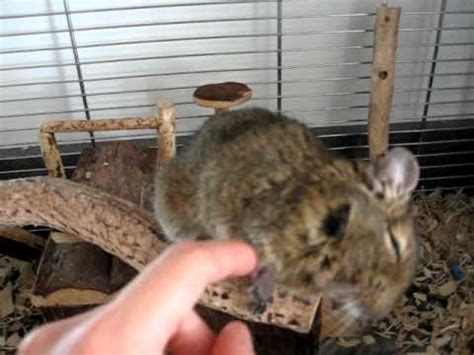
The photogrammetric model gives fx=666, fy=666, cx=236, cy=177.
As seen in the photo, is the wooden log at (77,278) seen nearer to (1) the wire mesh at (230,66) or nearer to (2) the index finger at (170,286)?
(1) the wire mesh at (230,66)

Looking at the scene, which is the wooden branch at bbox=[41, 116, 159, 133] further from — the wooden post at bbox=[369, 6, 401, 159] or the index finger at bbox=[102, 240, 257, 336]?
the index finger at bbox=[102, 240, 257, 336]

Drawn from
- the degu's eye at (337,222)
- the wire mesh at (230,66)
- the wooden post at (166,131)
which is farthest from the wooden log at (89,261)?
the degu's eye at (337,222)

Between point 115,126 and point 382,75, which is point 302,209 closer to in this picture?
point 115,126

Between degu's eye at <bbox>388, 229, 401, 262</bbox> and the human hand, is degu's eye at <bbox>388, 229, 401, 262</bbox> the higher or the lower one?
the lower one

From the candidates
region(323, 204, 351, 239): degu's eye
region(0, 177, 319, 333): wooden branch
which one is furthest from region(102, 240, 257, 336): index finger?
region(0, 177, 319, 333): wooden branch

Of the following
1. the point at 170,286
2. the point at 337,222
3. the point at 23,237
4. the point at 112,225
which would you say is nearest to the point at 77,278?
the point at 112,225

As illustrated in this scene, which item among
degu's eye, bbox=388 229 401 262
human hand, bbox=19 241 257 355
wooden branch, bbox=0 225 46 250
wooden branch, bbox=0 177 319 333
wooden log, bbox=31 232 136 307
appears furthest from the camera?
wooden branch, bbox=0 225 46 250

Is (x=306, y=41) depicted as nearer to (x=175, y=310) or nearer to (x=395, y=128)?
(x=395, y=128)
